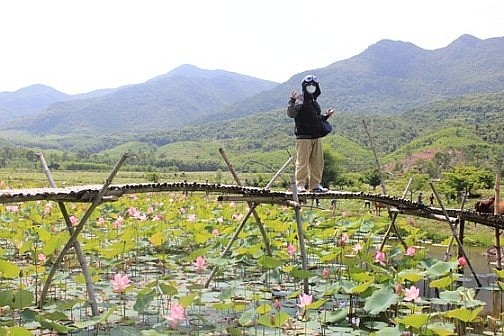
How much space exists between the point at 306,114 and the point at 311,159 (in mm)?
613

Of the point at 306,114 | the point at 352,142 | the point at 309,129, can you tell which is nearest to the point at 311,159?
the point at 309,129

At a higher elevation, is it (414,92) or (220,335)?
(414,92)

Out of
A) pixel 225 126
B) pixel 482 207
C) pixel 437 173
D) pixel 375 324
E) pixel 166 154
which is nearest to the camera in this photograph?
pixel 375 324

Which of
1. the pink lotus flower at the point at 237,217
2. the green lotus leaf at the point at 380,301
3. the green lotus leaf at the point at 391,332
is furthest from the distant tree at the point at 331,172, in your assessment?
the green lotus leaf at the point at 391,332

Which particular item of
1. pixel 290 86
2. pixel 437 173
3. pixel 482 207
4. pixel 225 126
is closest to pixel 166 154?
pixel 225 126

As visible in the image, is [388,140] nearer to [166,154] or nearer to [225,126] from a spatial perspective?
[166,154]

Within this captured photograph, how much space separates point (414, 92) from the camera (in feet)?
609

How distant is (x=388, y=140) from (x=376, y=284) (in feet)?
210

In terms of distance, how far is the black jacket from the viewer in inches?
294

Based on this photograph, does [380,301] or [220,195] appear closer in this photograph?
[380,301]

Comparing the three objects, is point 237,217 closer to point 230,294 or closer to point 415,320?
point 230,294

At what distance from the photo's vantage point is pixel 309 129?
24.8ft

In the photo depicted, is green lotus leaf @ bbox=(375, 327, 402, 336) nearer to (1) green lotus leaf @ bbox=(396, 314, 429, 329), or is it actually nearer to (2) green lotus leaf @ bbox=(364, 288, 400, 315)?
(1) green lotus leaf @ bbox=(396, 314, 429, 329)

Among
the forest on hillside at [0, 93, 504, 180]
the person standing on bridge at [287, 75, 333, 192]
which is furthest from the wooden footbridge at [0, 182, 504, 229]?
the forest on hillside at [0, 93, 504, 180]
